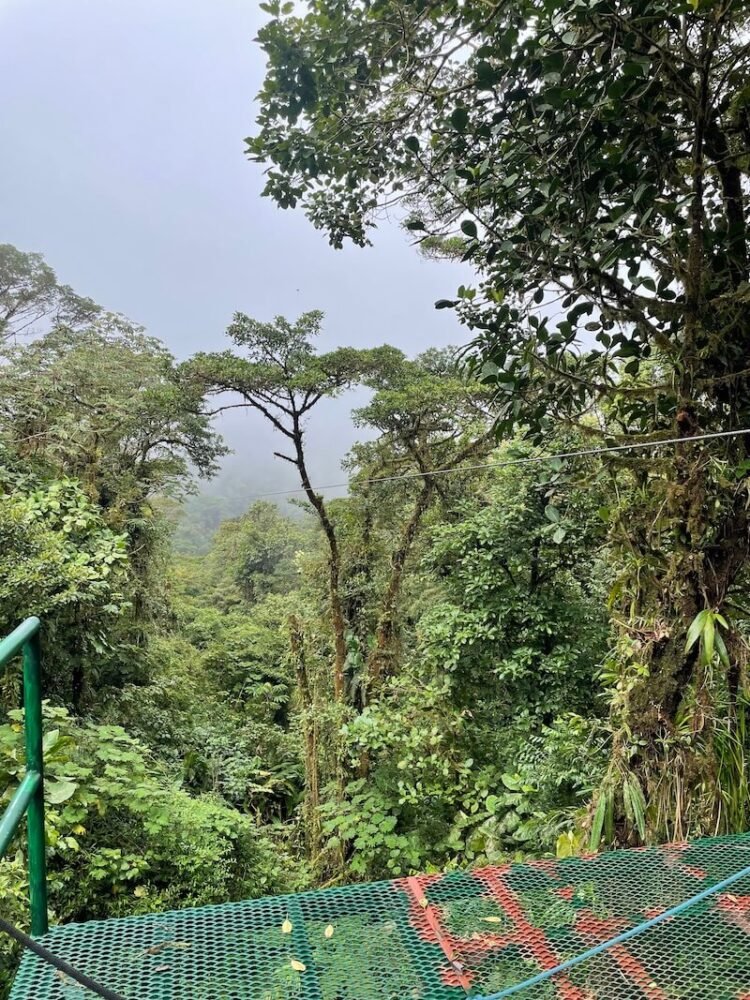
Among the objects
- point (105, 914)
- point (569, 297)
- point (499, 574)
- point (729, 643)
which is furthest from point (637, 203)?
point (105, 914)

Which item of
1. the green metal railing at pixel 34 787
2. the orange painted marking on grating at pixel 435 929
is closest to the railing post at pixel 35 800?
the green metal railing at pixel 34 787

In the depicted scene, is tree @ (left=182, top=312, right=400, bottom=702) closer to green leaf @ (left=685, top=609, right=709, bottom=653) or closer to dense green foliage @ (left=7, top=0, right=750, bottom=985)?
dense green foliage @ (left=7, top=0, right=750, bottom=985)

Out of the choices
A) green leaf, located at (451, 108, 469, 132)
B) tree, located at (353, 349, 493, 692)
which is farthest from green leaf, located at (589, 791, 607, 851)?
tree, located at (353, 349, 493, 692)

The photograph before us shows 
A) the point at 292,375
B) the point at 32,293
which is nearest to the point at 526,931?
the point at 292,375

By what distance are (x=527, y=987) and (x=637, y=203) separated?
1641mm

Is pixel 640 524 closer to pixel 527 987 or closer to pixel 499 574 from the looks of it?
pixel 527 987

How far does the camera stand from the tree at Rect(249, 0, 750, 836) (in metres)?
1.39

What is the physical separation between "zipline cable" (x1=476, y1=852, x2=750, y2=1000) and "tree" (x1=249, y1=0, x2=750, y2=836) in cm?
56

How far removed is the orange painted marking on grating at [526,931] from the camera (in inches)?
33.7

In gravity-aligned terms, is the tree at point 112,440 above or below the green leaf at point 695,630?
above

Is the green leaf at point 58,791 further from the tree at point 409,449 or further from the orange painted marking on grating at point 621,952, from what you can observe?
→ the tree at point 409,449

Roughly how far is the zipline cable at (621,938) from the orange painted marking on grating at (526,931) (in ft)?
0.05

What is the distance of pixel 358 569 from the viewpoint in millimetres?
6398

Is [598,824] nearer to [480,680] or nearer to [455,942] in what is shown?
[455,942]
